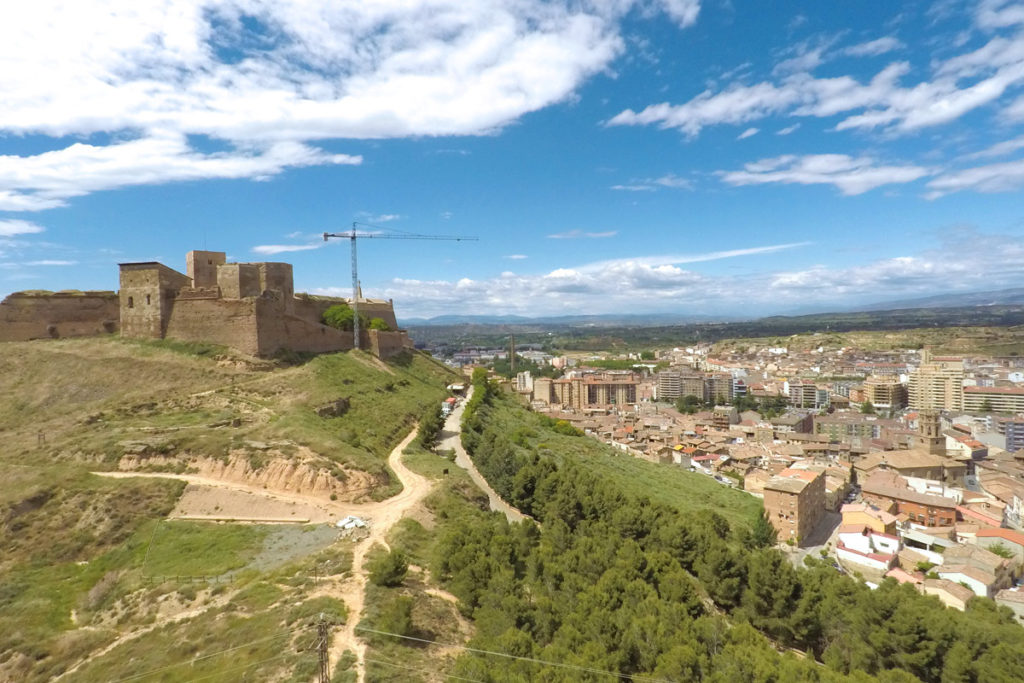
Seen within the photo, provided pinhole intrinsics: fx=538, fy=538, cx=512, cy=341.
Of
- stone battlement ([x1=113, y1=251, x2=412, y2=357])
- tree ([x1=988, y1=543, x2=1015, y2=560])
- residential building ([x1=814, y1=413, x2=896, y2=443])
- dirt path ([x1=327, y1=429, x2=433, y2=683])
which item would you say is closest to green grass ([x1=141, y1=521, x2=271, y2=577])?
dirt path ([x1=327, y1=429, x2=433, y2=683])

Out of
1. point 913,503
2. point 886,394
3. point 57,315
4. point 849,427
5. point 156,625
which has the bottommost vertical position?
point 849,427

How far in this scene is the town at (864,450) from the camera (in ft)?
94.9

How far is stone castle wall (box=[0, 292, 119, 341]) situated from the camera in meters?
32.9

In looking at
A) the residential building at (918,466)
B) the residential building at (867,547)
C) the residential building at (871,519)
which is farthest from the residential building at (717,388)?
the residential building at (867,547)

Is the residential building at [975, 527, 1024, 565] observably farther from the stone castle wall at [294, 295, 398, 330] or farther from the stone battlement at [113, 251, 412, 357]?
the stone castle wall at [294, 295, 398, 330]

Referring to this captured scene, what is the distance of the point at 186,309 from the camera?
105 ft

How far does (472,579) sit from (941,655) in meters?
15.0

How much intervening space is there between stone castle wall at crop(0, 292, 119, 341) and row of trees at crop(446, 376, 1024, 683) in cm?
2960

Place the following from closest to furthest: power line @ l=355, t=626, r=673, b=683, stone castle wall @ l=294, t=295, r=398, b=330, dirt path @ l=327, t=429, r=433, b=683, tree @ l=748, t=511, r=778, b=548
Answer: power line @ l=355, t=626, r=673, b=683
dirt path @ l=327, t=429, r=433, b=683
tree @ l=748, t=511, r=778, b=548
stone castle wall @ l=294, t=295, r=398, b=330

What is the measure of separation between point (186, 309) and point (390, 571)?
2582 cm

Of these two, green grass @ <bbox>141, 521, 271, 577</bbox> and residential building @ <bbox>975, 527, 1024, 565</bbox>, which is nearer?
green grass @ <bbox>141, 521, 271, 577</bbox>

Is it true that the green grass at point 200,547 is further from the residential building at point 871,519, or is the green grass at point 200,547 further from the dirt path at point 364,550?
the residential building at point 871,519

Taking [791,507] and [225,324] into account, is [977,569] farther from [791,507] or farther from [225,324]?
[225,324]

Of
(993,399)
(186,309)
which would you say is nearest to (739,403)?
(993,399)
